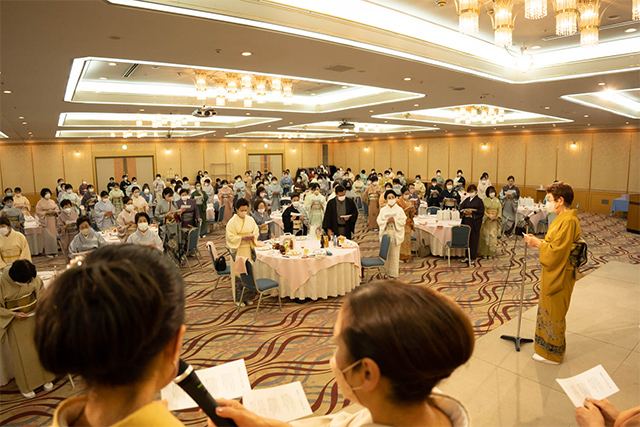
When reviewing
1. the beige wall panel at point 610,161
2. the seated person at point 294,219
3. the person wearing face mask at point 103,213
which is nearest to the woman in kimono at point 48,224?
the person wearing face mask at point 103,213

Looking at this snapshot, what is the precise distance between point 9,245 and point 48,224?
519 cm

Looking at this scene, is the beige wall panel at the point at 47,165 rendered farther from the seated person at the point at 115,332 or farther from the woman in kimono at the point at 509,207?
the seated person at the point at 115,332

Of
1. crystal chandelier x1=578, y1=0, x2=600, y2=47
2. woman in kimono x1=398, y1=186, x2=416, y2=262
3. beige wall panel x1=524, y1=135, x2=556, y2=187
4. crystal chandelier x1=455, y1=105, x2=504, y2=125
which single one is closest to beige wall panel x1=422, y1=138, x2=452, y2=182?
beige wall panel x1=524, y1=135, x2=556, y2=187

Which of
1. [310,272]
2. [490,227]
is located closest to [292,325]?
[310,272]

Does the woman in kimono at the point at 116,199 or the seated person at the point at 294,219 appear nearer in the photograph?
the seated person at the point at 294,219

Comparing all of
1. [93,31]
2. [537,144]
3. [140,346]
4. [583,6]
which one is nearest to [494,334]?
[583,6]

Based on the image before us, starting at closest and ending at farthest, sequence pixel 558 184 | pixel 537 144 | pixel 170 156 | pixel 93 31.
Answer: pixel 93 31 → pixel 558 184 → pixel 537 144 → pixel 170 156

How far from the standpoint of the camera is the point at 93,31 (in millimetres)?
4195

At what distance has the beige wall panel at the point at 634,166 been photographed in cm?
1647

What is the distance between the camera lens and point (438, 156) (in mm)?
23125

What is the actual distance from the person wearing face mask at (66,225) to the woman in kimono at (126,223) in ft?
4.50

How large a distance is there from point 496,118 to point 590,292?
7829mm

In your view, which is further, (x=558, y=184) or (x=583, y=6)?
(x=558, y=184)

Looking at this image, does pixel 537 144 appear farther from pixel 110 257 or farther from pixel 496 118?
pixel 110 257
